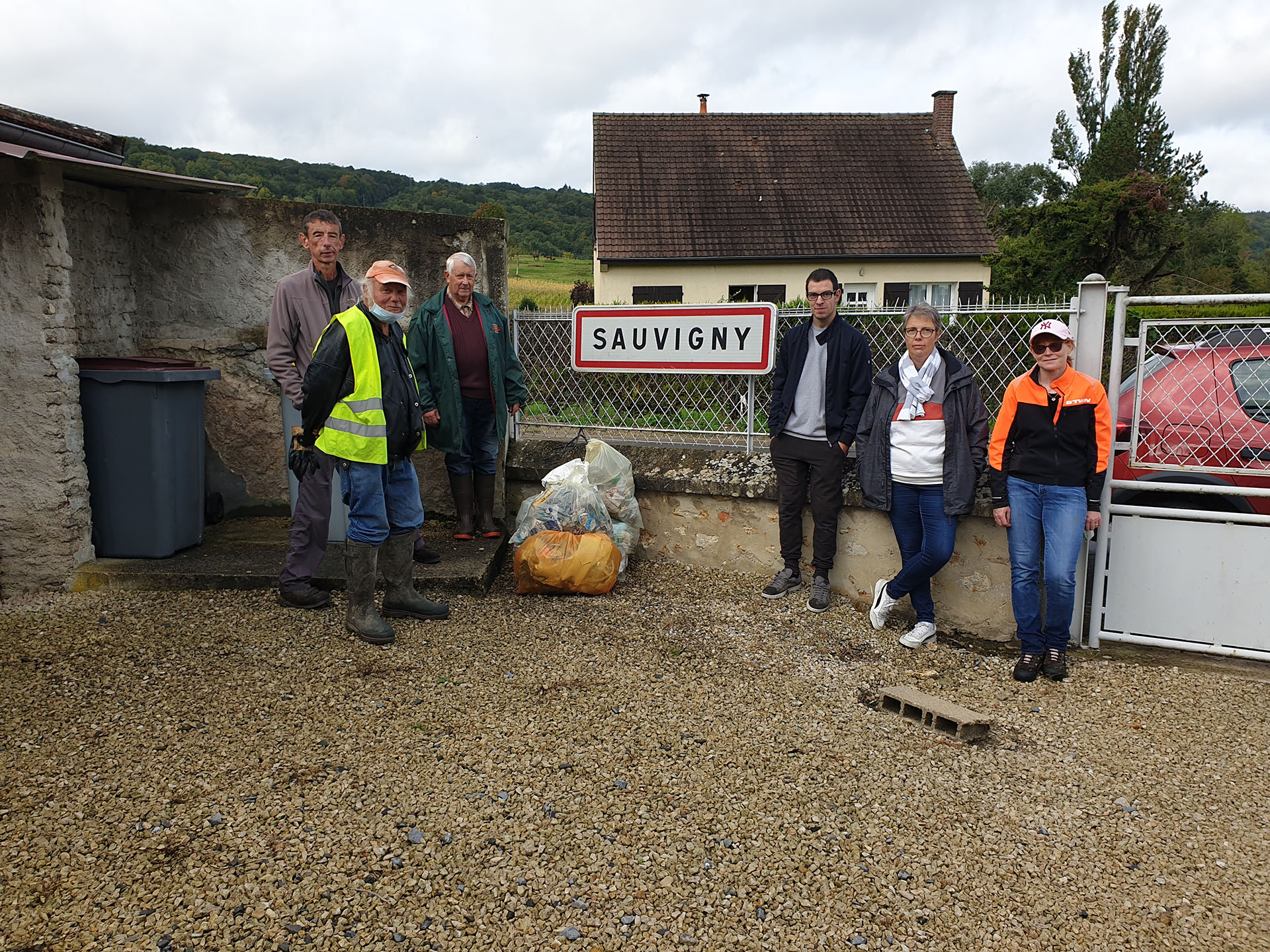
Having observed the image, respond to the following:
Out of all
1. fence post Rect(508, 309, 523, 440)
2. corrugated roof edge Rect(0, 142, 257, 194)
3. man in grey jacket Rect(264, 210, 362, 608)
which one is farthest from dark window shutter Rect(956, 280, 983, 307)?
man in grey jacket Rect(264, 210, 362, 608)

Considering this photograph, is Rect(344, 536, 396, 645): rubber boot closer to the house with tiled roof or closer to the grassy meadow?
the house with tiled roof

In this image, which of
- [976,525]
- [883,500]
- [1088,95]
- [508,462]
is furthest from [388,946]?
[1088,95]

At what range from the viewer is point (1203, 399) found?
4332 mm

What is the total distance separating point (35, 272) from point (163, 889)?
3.59 m

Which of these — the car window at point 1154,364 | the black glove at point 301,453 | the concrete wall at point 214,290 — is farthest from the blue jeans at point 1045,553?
the concrete wall at point 214,290

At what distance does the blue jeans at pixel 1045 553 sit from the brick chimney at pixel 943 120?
2203 cm

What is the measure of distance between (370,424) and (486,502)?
5.78 ft

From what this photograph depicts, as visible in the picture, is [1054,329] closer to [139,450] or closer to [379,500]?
[379,500]

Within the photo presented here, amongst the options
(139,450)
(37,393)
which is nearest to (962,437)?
(139,450)

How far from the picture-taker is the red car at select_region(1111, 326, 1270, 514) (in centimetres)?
421

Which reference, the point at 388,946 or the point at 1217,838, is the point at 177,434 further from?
the point at 1217,838

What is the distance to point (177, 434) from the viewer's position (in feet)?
16.7

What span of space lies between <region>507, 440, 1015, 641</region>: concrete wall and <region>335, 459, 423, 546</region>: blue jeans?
5.52 feet

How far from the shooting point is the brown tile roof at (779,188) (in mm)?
21109
